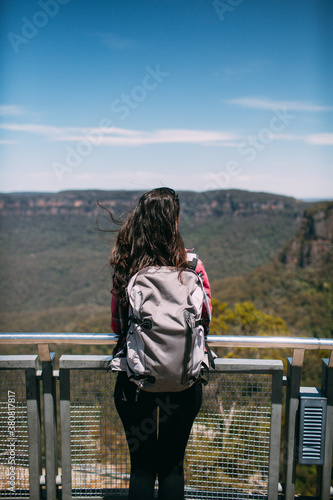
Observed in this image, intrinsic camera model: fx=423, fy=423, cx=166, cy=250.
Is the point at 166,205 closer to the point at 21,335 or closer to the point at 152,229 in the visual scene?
the point at 152,229

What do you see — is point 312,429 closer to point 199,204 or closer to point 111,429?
point 111,429

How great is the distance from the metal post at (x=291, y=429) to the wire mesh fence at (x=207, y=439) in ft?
0.35

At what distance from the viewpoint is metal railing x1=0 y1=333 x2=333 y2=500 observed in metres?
2.04

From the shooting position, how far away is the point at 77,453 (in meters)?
2.12

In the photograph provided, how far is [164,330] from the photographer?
1.55 meters

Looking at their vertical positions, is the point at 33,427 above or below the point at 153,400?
below

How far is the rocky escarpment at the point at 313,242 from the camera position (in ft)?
196

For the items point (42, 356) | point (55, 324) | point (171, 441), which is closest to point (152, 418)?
point (171, 441)

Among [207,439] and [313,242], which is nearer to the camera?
[207,439]

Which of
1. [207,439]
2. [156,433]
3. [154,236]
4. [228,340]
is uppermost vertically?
[154,236]

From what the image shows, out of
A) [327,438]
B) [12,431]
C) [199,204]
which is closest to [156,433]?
[12,431]

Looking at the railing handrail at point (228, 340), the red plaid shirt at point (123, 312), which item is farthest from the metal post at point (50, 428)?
the red plaid shirt at point (123, 312)

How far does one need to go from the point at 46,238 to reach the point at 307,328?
39331mm

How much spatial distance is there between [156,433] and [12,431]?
2.80ft
